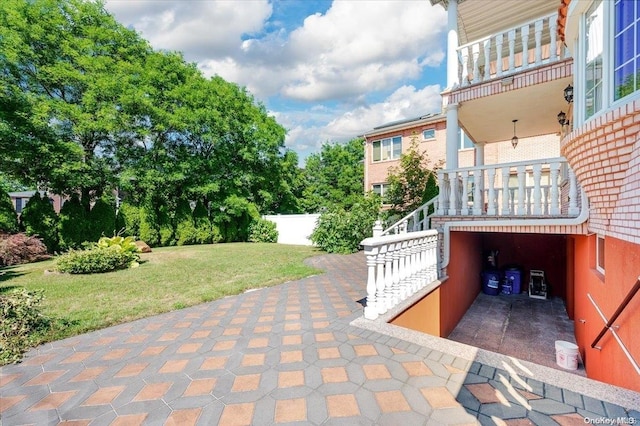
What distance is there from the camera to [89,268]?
720 cm

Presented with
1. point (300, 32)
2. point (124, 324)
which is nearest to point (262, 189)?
point (300, 32)

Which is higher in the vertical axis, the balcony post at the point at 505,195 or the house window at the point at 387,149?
the house window at the point at 387,149

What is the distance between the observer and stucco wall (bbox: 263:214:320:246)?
1569 centimetres

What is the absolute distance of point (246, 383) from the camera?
235 centimetres

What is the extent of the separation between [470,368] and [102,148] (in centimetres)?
1611

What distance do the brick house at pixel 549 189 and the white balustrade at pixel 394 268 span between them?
2 centimetres

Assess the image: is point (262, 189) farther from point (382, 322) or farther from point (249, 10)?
point (382, 322)

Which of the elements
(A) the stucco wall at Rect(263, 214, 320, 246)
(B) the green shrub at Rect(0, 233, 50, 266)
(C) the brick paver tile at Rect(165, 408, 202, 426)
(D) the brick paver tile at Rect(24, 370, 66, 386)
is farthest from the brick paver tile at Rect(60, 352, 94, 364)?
(A) the stucco wall at Rect(263, 214, 320, 246)

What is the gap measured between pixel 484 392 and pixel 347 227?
9.06m

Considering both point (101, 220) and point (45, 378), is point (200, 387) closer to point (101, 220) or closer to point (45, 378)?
point (45, 378)

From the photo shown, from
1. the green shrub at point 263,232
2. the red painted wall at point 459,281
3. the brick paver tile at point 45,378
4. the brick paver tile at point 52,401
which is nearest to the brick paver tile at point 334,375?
the brick paver tile at point 52,401

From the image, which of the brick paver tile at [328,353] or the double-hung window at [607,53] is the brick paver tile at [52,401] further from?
the double-hung window at [607,53]

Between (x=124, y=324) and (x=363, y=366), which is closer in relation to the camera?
(x=363, y=366)

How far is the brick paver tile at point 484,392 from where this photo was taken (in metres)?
2.06
